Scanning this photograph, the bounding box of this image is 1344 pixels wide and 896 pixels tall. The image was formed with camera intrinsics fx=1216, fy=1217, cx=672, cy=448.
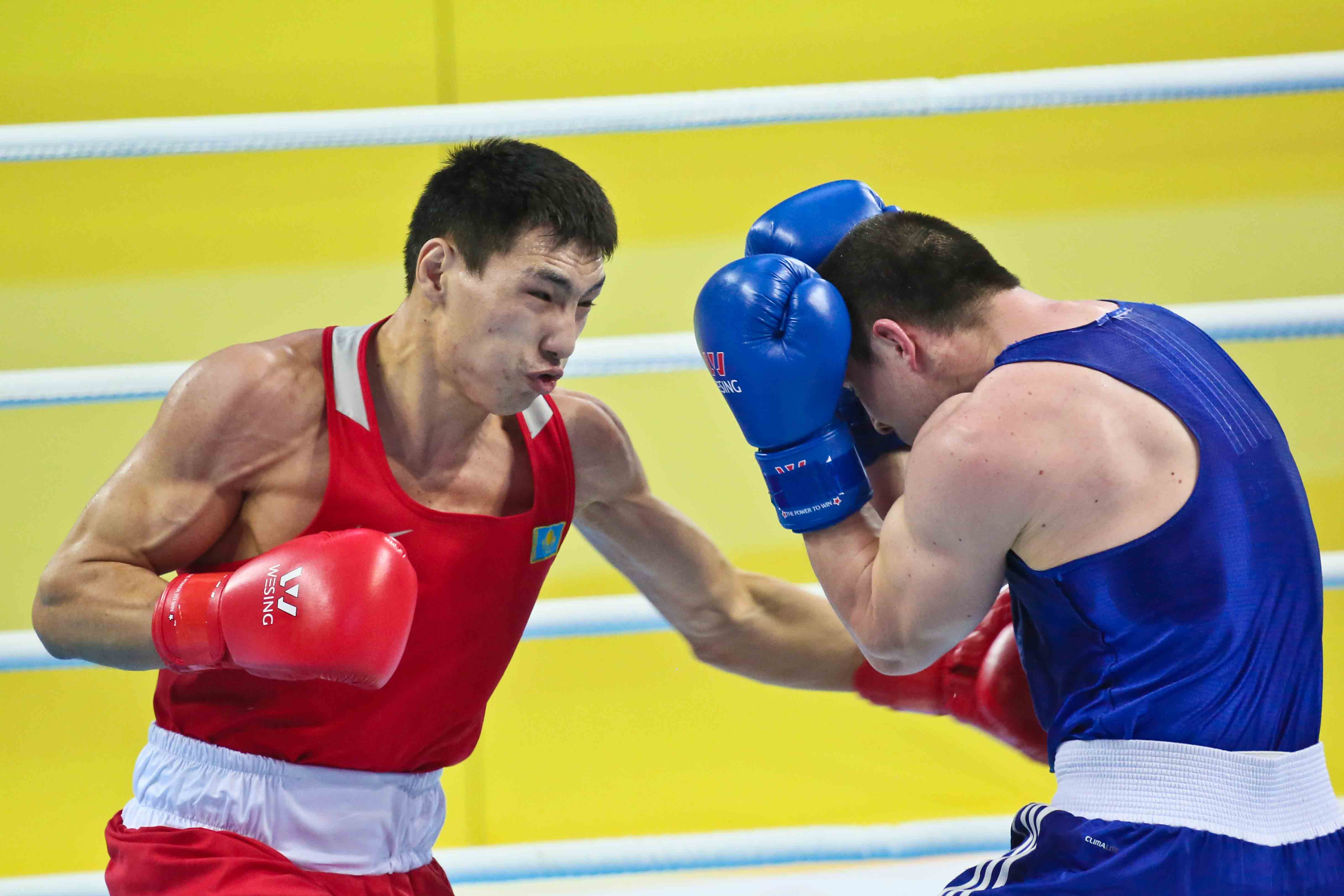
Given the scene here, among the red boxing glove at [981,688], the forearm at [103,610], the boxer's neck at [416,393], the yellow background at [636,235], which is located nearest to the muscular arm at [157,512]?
the forearm at [103,610]

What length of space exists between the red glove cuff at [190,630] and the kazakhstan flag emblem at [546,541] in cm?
48

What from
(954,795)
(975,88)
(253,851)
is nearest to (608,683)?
(954,795)

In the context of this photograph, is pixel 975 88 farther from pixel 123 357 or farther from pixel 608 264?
pixel 123 357

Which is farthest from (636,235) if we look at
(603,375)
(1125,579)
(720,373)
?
(1125,579)

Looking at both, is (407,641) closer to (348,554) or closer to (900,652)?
(348,554)

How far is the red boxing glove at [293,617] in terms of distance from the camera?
149cm

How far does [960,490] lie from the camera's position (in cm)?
142

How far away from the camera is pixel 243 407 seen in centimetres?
165

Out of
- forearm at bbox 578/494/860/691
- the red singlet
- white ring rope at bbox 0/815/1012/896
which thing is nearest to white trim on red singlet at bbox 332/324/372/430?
the red singlet

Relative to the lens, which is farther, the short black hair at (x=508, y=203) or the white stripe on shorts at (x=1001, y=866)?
the short black hair at (x=508, y=203)

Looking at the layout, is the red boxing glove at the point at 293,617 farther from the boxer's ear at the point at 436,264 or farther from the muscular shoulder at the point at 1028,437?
the muscular shoulder at the point at 1028,437

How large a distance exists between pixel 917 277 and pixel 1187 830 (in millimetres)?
744

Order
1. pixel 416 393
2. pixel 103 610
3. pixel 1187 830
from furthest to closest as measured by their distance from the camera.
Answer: pixel 416 393, pixel 103 610, pixel 1187 830

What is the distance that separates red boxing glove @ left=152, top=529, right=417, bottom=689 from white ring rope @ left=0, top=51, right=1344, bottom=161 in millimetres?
946
